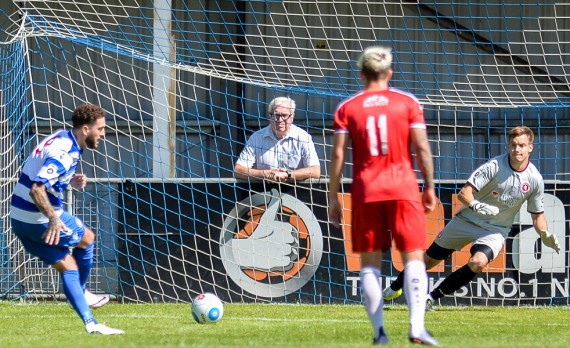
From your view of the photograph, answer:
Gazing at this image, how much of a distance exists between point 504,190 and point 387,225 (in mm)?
3780

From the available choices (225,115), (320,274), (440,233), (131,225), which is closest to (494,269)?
(440,233)

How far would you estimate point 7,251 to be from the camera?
1232cm

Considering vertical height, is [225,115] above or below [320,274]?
above

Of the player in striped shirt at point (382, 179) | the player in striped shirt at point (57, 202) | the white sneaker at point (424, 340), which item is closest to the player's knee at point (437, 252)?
the player in striped shirt at point (57, 202)

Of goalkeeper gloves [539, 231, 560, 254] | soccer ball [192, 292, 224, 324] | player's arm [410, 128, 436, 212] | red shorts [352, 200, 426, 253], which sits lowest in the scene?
soccer ball [192, 292, 224, 324]

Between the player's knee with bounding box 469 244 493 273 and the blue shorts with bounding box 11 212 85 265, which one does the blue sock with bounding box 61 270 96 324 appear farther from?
the player's knee with bounding box 469 244 493 273

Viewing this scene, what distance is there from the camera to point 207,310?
355 inches

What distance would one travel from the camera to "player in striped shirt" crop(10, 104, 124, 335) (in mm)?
8125

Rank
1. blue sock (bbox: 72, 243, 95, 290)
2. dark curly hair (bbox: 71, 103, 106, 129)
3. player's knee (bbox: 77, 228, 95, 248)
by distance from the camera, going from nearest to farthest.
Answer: dark curly hair (bbox: 71, 103, 106, 129)
player's knee (bbox: 77, 228, 95, 248)
blue sock (bbox: 72, 243, 95, 290)

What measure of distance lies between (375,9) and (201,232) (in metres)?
7.46

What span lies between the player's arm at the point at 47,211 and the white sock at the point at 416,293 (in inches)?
109

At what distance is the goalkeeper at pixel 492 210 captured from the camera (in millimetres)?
10352

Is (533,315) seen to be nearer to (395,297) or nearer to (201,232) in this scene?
(395,297)

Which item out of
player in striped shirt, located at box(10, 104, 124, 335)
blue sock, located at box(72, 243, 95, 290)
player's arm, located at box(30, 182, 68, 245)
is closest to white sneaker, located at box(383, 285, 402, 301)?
blue sock, located at box(72, 243, 95, 290)
